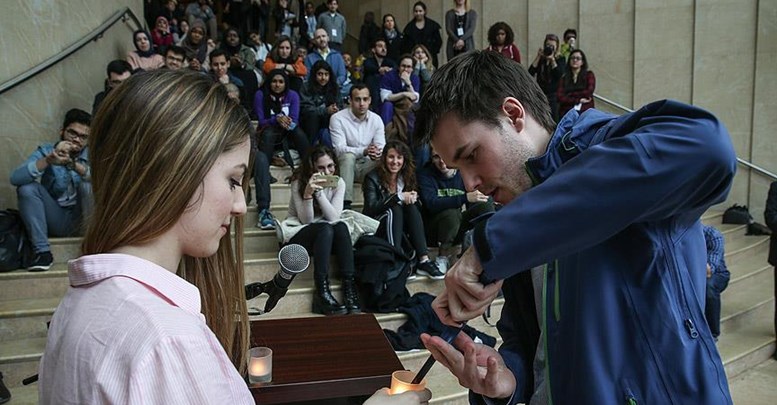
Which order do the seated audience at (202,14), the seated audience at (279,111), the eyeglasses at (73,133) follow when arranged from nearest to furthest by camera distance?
the eyeglasses at (73,133)
the seated audience at (279,111)
the seated audience at (202,14)

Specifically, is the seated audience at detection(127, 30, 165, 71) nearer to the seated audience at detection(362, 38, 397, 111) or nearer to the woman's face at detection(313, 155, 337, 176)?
the seated audience at detection(362, 38, 397, 111)

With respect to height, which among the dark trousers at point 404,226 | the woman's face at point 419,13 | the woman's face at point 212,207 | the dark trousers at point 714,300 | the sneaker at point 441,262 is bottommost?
the dark trousers at point 714,300

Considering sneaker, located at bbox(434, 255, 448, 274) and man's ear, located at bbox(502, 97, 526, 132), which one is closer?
man's ear, located at bbox(502, 97, 526, 132)

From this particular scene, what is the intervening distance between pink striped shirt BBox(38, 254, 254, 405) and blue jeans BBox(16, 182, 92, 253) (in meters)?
3.34

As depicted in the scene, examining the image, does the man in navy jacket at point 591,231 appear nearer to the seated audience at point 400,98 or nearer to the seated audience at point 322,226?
the seated audience at point 322,226

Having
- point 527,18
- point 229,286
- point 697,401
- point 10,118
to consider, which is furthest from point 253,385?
point 527,18

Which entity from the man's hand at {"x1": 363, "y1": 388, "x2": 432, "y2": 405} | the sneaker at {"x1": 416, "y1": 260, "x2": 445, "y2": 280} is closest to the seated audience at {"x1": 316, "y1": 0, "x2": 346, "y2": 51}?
the sneaker at {"x1": 416, "y1": 260, "x2": 445, "y2": 280}

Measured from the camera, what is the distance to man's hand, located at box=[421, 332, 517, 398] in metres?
1.30

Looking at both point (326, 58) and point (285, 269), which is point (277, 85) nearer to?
point (326, 58)

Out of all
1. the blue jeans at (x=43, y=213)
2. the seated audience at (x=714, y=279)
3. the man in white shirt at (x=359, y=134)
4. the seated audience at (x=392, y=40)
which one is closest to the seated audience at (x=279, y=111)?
the man in white shirt at (x=359, y=134)

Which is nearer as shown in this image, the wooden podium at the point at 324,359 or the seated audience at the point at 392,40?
the wooden podium at the point at 324,359

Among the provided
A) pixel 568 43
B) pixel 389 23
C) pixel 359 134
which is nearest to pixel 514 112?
pixel 359 134

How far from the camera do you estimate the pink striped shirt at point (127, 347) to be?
29.6 inches

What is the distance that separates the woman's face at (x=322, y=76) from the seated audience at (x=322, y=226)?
2084 mm
